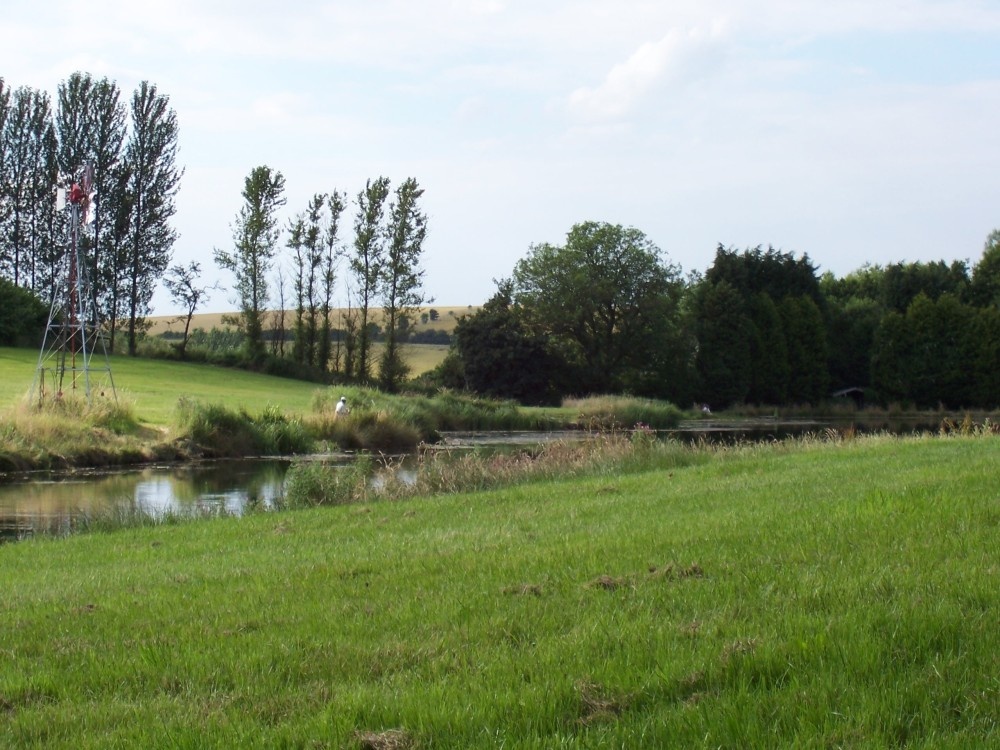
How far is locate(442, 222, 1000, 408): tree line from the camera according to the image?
74.1 m

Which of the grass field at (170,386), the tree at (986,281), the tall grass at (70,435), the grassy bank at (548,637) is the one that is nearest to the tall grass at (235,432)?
the tall grass at (70,435)

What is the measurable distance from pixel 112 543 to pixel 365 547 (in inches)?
183

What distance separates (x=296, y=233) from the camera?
7394 centimetres

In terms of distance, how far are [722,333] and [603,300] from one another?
9.31 metres

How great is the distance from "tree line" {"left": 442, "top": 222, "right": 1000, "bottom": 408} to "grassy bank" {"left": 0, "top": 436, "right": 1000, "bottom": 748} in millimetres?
62619

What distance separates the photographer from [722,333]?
250 feet

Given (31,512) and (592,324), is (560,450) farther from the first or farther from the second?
(592,324)

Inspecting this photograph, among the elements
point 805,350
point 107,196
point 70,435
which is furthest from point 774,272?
point 70,435

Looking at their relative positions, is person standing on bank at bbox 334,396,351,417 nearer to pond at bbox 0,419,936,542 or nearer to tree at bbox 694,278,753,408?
pond at bbox 0,419,936,542

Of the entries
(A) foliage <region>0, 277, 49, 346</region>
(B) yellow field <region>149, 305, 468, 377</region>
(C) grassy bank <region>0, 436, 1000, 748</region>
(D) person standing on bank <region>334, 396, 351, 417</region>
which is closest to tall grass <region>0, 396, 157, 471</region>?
(D) person standing on bank <region>334, 396, 351, 417</region>

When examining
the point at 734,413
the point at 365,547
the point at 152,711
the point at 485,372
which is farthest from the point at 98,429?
the point at 734,413

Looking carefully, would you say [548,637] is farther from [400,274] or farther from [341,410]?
[400,274]

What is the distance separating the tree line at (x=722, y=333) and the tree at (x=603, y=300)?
10 cm

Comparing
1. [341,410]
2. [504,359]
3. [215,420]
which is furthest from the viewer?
[504,359]
